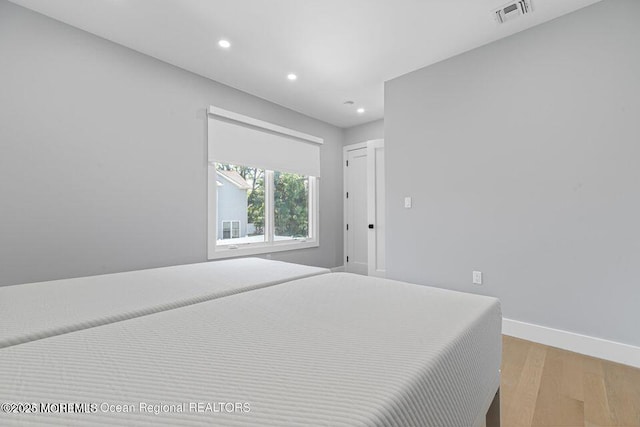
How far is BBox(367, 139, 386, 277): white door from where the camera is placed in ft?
13.0

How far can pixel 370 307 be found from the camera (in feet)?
3.50

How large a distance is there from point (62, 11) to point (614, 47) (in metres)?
4.00

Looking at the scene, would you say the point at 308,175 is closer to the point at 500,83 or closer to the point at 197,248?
the point at 197,248

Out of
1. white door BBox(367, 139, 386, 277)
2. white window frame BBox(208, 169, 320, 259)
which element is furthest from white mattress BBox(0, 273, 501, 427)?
white door BBox(367, 139, 386, 277)

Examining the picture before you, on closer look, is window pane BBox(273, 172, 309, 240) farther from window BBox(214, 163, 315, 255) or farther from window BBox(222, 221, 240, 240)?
window BBox(222, 221, 240, 240)

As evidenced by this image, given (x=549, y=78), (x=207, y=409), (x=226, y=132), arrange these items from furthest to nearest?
(x=226, y=132)
(x=549, y=78)
(x=207, y=409)

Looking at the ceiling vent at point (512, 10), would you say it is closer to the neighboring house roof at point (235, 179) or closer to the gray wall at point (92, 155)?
the gray wall at point (92, 155)

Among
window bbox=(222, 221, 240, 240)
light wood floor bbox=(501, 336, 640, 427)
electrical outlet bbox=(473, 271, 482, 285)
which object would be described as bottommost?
light wood floor bbox=(501, 336, 640, 427)

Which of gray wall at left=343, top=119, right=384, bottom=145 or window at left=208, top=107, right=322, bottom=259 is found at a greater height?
gray wall at left=343, top=119, right=384, bottom=145

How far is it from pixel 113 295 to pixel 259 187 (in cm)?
282

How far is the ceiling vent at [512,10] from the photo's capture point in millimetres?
2115

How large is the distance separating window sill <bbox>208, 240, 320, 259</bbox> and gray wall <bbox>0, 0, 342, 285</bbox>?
0.64 ft

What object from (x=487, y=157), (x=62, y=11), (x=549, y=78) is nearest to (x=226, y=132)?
(x=62, y=11)

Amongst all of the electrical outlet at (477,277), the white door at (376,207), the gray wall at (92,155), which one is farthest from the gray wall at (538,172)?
the gray wall at (92,155)
